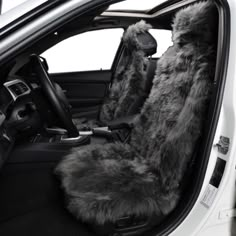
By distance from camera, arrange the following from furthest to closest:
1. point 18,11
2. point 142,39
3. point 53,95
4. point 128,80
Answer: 1. point 128,80
2. point 142,39
3. point 53,95
4. point 18,11

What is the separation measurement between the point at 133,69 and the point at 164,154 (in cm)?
112

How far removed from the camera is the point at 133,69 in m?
2.50

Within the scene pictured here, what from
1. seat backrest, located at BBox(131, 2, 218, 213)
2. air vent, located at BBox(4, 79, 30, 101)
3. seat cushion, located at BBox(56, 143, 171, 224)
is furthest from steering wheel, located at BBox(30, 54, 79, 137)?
seat backrest, located at BBox(131, 2, 218, 213)

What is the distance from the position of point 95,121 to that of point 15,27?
73.1 inches

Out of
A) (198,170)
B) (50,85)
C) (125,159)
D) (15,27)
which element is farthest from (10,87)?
(198,170)

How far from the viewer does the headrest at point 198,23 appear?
1430 mm

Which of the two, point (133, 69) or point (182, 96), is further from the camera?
point (133, 69)

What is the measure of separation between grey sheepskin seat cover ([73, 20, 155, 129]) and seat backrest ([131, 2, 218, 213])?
2.25ft

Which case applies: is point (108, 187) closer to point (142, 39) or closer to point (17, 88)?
point (17, 88)

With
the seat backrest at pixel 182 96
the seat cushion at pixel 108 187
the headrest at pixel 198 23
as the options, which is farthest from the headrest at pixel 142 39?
the seat cushion at pixel 108 187

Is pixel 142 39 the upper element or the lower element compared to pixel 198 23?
lower

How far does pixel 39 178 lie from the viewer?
1775 millimetres

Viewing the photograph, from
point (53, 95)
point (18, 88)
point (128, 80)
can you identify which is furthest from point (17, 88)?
point (128, 80)

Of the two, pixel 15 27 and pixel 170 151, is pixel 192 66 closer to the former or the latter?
pixel 170 151
